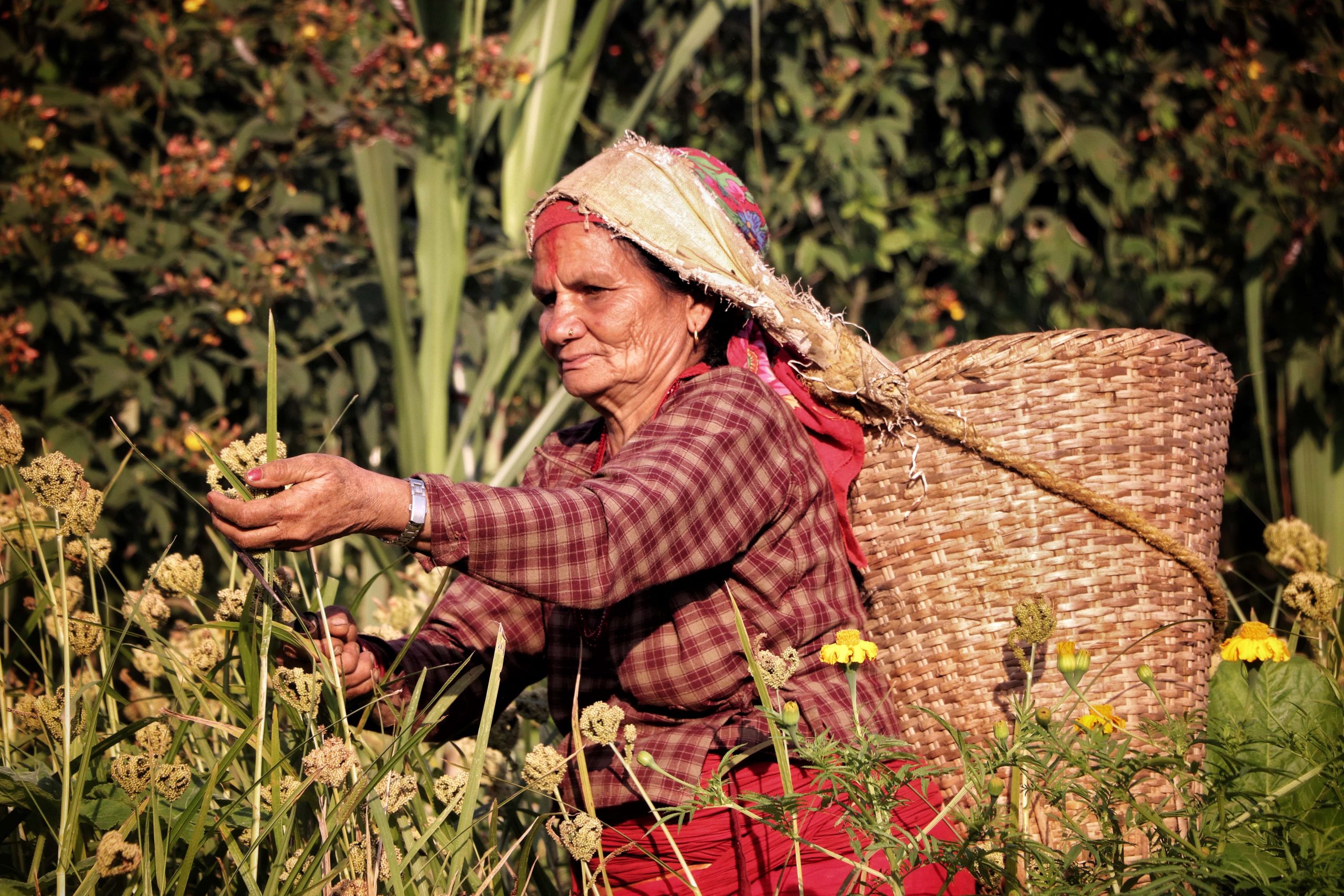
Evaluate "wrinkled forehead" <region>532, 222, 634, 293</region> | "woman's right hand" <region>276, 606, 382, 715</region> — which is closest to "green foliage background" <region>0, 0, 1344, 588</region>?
"woman's right hand" <region>276, 606, 382, 715</region>

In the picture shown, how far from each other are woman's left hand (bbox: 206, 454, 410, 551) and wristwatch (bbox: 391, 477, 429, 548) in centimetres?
5

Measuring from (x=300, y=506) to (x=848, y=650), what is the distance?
66cm

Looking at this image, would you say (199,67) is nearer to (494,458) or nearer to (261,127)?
(261,127)

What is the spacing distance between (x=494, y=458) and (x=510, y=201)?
0.80 m

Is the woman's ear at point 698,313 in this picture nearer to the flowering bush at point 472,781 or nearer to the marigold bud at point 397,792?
the flowering bush at point 472,781

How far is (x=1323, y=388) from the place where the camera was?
3.66 m

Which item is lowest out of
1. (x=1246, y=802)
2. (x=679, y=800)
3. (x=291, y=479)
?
(x=679, y=800)

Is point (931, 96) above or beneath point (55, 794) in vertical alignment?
above

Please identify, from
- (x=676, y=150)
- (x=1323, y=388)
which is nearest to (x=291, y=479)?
(x=676, y=150)

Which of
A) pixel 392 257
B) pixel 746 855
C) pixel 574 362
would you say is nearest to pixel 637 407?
pixel 574 362

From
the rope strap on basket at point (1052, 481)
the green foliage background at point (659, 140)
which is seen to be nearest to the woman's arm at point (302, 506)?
the rope strap on basket at point (1052, 481)

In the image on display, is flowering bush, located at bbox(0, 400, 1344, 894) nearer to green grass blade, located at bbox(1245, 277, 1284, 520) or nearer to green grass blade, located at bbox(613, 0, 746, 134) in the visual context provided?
green grass blade, located at bbox(1245, 277, 1284, 520)

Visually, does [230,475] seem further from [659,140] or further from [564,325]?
[659,140]

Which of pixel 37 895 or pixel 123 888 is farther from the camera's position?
pixel 123 888
